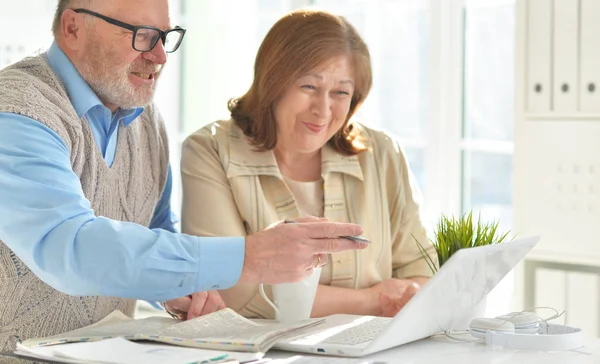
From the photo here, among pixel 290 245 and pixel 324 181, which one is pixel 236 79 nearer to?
pixel 324 181

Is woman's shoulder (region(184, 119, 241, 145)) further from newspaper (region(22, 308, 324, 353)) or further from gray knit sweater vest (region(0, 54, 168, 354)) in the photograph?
newspaper (region(22, 308, 324, 353))

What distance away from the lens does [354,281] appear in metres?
2.36

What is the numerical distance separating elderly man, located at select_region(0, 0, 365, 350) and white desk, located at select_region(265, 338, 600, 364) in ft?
0.64

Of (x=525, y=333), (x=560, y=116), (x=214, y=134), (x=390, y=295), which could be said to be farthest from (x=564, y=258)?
(x=525, y=333)

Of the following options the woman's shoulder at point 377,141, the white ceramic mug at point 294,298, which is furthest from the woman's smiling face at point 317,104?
the white ceramic mug at point 294,298

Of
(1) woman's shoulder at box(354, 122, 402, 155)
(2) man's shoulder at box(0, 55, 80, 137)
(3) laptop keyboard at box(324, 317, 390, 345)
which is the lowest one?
(3) laptop keyboard at box(324, 317, 390, 345)

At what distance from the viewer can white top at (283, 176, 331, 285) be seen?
241 centimetres

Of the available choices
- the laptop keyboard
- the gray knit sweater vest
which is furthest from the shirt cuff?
the gray knit sweater vest

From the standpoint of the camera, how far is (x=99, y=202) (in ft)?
6.84

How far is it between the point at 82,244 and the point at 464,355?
2.29 ft

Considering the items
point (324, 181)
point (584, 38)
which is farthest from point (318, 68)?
point (584, 38)

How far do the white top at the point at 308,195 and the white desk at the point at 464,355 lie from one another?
694mm

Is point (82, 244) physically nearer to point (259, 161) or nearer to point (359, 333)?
point (359, 333)

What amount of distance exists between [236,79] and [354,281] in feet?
10.5
